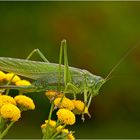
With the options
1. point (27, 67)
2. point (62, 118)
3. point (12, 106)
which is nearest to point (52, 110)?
point (62, 118)

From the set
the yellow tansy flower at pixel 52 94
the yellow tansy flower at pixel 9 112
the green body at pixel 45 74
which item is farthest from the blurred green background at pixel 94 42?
the yellow tansy flower at pixel 9 112

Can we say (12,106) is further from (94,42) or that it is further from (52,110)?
(94,42)

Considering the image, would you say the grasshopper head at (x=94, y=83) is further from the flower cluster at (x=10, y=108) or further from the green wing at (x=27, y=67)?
the flower cluster at (x=10, y=108)

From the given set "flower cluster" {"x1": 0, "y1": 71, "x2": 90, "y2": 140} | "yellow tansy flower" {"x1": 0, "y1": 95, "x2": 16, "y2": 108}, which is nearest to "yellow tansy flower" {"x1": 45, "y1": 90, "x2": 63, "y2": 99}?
"flower cluster" {"x1": 0, "y1": 71, "x2": 90, "y2": 140}

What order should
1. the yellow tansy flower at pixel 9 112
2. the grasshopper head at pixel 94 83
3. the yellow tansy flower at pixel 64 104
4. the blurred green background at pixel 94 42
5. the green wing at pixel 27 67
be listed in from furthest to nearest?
the blurred green background at pixel 94 42, the grasshopper head at pixel 94 83, the green wing at pixel 27 67, the yellow tansy flower at pixel 64 104, the yellow tansy flower at pixel 9 112

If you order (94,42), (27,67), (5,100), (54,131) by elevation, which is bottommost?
(54,131)

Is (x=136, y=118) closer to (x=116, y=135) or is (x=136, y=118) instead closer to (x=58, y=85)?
(x=116, y=135)

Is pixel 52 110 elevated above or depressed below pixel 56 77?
below
